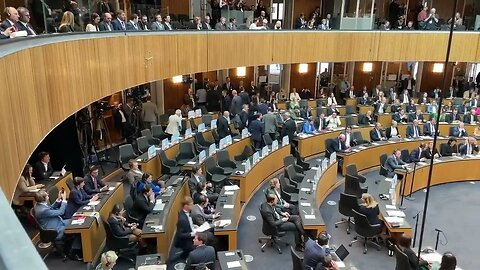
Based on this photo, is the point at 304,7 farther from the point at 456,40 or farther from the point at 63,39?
the point at 63,39

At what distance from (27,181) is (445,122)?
14398mm

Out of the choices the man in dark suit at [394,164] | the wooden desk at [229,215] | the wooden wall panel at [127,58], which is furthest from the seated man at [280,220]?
the man in dark suit at [394,164]

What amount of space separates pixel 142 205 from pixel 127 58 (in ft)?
13.4

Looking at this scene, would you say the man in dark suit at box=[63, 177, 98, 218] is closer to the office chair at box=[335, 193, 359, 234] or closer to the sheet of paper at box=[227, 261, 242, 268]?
the sheet of paper at box=[227, 261, 242, 268]

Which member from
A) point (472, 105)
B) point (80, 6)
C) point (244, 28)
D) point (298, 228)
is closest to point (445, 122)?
point (472, 105)

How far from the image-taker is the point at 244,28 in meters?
16.0

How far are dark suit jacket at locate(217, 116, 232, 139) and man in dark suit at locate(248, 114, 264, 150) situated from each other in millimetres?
685

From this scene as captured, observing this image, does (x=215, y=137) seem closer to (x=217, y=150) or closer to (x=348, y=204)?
(x=217, y=150)

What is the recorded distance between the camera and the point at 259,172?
11414 millimetres

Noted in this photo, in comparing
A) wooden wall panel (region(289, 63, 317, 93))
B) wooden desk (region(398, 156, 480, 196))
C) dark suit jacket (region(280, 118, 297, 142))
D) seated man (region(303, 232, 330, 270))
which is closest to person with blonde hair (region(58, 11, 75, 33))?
seated man (region(303, 232, 330, 270))

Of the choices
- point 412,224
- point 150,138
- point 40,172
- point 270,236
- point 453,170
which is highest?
point 40,172

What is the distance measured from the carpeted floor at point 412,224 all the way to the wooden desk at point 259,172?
1.07 feet

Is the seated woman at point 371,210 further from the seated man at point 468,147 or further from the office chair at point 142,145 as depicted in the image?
the seated man at point 468,147

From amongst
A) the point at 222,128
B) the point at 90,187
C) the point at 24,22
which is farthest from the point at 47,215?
the point at 222,128
